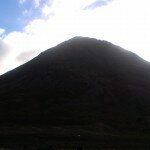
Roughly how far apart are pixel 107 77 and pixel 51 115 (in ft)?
140

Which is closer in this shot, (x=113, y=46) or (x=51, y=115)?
(x=51, y=115)

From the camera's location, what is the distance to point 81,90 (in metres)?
130

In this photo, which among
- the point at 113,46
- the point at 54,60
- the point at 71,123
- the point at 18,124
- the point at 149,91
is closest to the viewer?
the point at 18,124

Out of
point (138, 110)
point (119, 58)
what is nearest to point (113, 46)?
point (119, 58)

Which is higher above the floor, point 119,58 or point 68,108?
point 119,58

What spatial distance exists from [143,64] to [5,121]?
8326 centimetres

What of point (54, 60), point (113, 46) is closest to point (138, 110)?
point (54, 60)

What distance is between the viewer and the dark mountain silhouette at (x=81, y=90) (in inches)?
3898

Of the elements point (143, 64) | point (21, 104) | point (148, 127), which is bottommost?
point (148, 127)

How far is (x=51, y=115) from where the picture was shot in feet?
346

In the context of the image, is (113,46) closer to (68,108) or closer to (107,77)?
(107,77)

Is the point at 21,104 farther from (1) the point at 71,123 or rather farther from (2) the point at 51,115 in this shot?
(1) the point at 71,123

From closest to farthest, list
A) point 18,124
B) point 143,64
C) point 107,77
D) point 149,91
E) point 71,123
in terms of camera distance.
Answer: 1. point 18,124
2. point 71,123
3. point 149,91
4. point 107,77
5. point 143,64

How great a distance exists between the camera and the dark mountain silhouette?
325 feet
